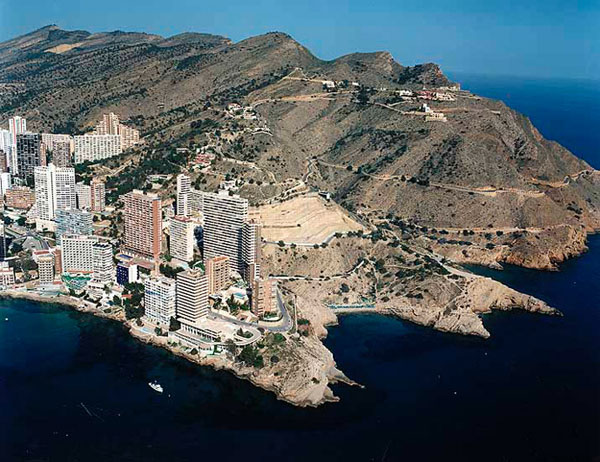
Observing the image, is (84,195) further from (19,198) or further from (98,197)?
(19,198)

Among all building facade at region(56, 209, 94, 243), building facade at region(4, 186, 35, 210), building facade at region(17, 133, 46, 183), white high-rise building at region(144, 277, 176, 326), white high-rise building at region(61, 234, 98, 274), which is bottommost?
white high-rise building at region(144, 277, 176, 326)

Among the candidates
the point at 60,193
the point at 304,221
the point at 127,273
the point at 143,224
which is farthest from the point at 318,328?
the point at 60,193

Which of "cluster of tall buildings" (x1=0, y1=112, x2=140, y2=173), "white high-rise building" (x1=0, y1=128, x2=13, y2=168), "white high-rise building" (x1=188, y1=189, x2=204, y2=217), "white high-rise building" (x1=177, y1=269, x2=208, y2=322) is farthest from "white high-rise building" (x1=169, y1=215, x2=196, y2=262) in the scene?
"white high-rise building" (x1=0, y1=128, x2=13, y2=168)

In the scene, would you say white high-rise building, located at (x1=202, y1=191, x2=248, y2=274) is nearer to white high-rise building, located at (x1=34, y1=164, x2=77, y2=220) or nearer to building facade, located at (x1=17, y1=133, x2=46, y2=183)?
white high-rise building, located at (x1=34, y1=164, x2=77, y2=220)

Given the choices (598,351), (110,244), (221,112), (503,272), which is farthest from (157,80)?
(598,351)

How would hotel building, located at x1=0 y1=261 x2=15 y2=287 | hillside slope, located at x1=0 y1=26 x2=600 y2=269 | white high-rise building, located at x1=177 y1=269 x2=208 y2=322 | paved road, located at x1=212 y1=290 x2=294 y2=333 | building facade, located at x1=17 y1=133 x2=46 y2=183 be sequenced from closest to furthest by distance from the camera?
paved road, located at x1=212 y1=290 x2=294 y2=333, white high-rise building, located at x1=177 y1=269 x2=208 y2=322, hotel building, located at x1=0 y1=261 x2=15 y2=287, hillside slope, located at x1=0 y1=26 x2=600 y2=269, building facade, located at x1=17 y1=133 x2=46 y2=183

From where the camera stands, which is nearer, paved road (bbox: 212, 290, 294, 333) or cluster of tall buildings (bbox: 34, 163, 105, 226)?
paved road (bbox: 212, 290, 294, 333)

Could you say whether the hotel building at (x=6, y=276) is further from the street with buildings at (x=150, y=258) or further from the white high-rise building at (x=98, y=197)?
Answer: the white high-rise building at (x=98, y=197)
